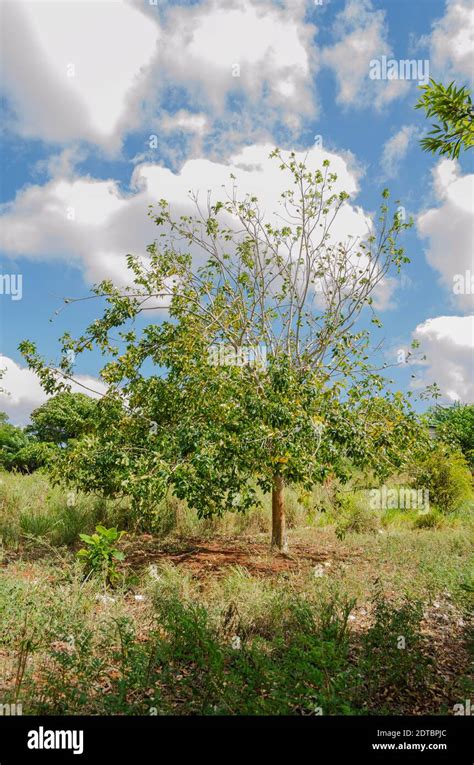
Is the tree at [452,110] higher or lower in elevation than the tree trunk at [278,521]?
higher

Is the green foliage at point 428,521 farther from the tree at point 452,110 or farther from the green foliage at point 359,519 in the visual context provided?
the tree at point 452,110

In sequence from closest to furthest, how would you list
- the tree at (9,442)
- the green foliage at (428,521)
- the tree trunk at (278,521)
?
the tree trunk at (278,521) → the green foliage at (428,521) → the tree at (9,442)

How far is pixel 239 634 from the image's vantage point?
15.2ft

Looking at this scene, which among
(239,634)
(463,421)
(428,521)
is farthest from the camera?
(463,421)

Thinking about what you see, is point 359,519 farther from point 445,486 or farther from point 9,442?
point 9,442

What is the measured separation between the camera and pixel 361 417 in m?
7.75

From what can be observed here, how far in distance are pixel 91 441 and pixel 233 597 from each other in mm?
3006

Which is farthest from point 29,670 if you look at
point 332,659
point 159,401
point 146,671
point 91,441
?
point 159,401

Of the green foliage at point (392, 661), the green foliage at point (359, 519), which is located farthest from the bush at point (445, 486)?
the green foliage at point (392, 661)

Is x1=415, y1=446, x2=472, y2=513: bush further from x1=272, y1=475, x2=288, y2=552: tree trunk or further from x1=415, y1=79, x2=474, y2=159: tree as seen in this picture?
x1=415, y1=79, x2=474, y2=159: tree

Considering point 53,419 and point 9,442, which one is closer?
Answer: point 9,442

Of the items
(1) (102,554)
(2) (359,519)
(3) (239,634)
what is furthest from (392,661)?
(2) (359,519)

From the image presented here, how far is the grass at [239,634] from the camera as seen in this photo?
11.6 feet

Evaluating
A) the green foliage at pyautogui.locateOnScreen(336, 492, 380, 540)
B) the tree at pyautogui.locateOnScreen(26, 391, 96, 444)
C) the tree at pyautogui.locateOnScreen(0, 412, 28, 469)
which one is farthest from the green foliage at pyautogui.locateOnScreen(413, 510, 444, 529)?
the tree at pyautogui.locateOnScreen(26, 391, 96, 444)
